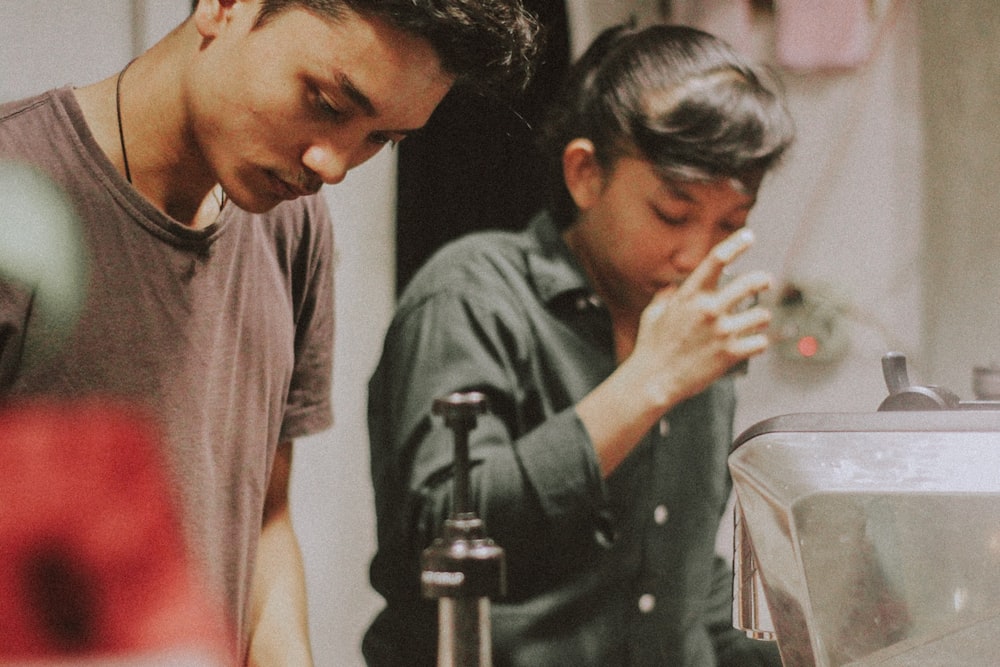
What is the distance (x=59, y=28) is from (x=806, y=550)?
92 centimetres

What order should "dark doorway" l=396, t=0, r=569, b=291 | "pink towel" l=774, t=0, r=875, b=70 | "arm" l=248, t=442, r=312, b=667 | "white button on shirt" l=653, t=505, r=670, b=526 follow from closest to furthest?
"arm" l=248, t=442, r=312, b=667 → "white button on shirt" l=653, t=505, r=670, b=526 → "dark doorway" l=396, t=0, r=569, b=291 → "pink towel" l=774, t=0, r=875, b=70

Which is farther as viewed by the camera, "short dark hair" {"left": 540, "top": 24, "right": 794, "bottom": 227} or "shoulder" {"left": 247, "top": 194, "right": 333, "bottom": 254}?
"short dark hair" {"left": 540, "top": 24, "right": 794, "bottom": 227}

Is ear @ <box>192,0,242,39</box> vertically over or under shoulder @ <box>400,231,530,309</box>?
over

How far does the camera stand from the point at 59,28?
1049mm

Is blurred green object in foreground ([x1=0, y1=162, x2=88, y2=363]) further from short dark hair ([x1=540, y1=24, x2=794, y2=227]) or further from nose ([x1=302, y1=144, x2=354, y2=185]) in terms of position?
short dark hair ([x1=540, y1=24, x2=794, y2=227])

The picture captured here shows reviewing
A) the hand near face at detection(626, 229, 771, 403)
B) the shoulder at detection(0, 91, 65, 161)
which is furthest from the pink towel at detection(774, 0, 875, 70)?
the shoulder at detection(0, 91, 65, 161)

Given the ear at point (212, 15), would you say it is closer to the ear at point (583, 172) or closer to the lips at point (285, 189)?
the lips at point (285, 189)

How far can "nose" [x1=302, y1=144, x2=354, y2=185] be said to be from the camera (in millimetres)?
877

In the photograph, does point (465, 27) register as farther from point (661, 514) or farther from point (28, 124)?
point (661, 514)

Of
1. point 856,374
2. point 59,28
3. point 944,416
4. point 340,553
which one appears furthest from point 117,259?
point 856,374

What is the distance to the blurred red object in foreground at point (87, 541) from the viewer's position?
2.79ft

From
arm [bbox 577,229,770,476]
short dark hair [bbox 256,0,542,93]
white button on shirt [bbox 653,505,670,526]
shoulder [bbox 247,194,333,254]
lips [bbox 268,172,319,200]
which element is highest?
short dark hair [bbox 256,0,542,93]

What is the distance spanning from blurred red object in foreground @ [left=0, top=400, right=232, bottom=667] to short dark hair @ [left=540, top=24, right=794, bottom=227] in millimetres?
715

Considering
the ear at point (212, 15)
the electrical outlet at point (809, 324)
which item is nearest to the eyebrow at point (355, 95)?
the ear at point (212, 15)
